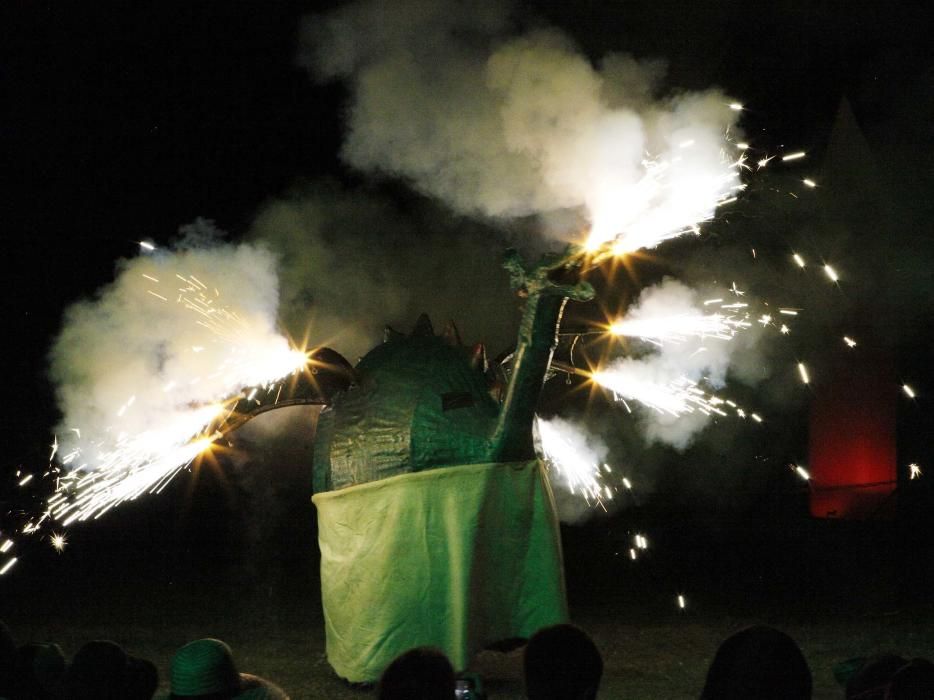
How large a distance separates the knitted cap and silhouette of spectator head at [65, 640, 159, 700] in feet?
0.44

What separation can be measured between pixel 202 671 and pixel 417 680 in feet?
2.74

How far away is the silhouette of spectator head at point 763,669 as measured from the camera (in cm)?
275

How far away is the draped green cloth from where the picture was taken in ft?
19.6

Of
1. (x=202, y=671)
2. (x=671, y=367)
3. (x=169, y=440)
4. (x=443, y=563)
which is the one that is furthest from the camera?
(x=671, y=367)

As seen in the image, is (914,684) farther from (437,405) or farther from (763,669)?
(437,405)

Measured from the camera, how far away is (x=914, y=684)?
2.72 metres

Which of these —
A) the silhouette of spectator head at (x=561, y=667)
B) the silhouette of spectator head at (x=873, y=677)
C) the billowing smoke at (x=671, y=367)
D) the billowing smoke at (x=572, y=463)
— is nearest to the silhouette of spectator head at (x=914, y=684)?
the silhouette of spectator head at (x=873, y=677)

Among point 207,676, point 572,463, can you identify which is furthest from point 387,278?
point 207,676

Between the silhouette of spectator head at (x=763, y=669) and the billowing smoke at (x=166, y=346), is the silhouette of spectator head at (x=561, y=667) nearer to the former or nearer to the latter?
the silhouette of spectator head at (x=763, y=669)

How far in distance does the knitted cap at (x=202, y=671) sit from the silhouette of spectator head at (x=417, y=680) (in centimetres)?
69

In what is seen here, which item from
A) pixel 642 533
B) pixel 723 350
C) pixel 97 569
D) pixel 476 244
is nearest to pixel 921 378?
pixel 723 350

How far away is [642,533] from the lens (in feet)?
46.3

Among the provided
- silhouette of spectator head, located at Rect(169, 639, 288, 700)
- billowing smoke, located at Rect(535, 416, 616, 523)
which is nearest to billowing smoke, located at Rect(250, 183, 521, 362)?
billowing smoke, located at Rect(535, 416, 616, 523)

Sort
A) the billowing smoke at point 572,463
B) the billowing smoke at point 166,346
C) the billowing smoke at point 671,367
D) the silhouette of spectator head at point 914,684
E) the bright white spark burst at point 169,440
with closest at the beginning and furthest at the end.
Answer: the silhouette of spectator head at point 914,684, the bright white spark burst at point 169,440, the billowing smoke at point 166,346, the billowing smoke at point 671,367, the billowing smoke at point 572,463
